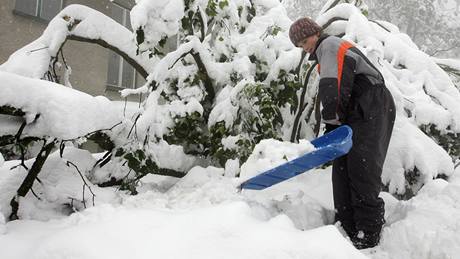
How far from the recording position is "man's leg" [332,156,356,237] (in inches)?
112

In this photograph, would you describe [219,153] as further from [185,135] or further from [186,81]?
[186,81]

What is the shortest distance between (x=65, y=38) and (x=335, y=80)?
2.68 metres

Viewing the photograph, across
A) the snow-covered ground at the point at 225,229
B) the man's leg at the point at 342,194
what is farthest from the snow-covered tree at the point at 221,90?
the man's leg at the point at 342,194

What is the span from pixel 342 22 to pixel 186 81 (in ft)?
5.49

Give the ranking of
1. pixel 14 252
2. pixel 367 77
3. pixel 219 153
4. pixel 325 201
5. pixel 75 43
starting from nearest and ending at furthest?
1. pixel 14 252
2. pixel 367 77
3. pixel 325 201
4. pixel 219 153
5. pixel 75 43

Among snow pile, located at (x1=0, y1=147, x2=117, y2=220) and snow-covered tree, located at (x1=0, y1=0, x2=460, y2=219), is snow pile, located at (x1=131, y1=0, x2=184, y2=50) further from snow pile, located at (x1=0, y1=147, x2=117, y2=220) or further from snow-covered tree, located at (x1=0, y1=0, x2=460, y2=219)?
snow pile, located at (x1=0, y1=147, x2=117, y2=220)

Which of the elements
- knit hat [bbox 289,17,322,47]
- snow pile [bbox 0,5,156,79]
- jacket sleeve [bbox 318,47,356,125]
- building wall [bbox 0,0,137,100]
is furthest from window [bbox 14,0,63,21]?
jacket sleeve [bbox 318,47,356,125]

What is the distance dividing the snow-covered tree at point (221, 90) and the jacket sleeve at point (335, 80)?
790 mm

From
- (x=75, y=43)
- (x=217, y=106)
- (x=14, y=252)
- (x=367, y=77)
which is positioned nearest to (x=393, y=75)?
(x=367, y=77)

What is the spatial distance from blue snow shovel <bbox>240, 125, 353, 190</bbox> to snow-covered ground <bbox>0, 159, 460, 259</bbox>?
0.16 m

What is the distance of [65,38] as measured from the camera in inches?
149

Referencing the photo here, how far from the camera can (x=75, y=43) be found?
9.09 meters

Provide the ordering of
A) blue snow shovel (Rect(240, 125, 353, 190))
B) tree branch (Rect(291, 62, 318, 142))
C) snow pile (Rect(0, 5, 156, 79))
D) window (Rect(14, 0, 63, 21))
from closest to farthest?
blue snow shovel (Rect(240, 125, 353, 190))
snow pile (Rect(0, 5, 156, 79))
tree branch (Rect(291, 62, 318, 142))
window (Rect(14, 0, 63, 21))

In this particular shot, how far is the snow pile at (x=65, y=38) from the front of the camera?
3.48 metres
